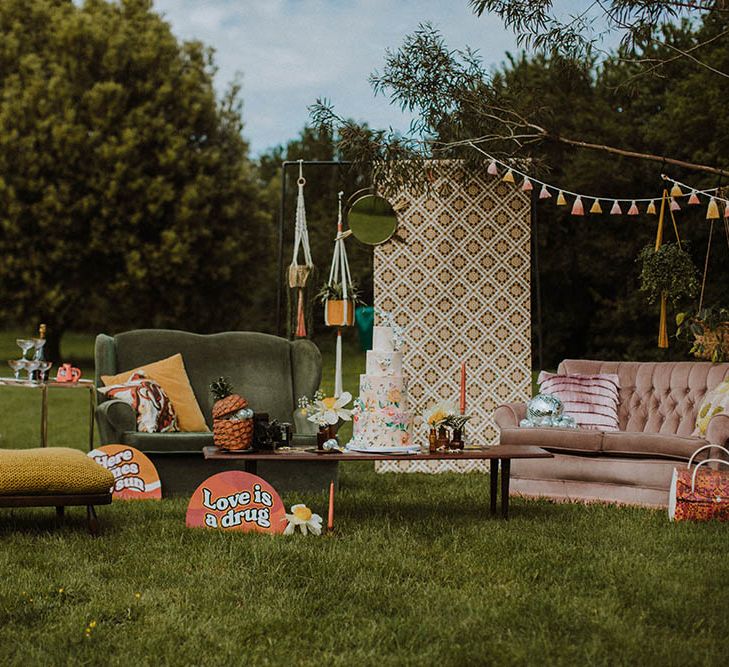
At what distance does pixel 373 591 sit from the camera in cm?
412

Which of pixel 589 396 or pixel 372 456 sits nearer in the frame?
pixel 372 456

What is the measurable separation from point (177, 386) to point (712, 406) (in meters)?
3.25

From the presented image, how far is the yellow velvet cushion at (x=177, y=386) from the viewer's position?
22.1 ft

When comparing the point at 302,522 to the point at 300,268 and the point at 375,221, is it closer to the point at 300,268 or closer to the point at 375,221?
the point at 300,268

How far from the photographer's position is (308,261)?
25.6ft

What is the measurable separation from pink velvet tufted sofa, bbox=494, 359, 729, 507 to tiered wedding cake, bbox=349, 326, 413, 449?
1.52 metres

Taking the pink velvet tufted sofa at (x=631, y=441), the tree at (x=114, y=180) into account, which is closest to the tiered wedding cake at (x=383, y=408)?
the pink velvet tufted sofa at (x=631, y=441)

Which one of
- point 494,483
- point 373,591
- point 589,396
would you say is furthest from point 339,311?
point 373,591

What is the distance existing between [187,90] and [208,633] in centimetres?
1430

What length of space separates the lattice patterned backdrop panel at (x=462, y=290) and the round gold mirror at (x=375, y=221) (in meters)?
0.16

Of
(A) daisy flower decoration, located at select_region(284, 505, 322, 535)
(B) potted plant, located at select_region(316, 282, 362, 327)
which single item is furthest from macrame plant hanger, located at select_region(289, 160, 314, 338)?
(A) daisy flower decoration, located at select_region(284, 505, 322, 535)

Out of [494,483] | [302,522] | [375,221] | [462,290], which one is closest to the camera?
[302,522]

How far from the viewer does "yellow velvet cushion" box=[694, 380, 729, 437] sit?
242 inches

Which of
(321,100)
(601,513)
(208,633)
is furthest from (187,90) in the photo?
(208,633)
